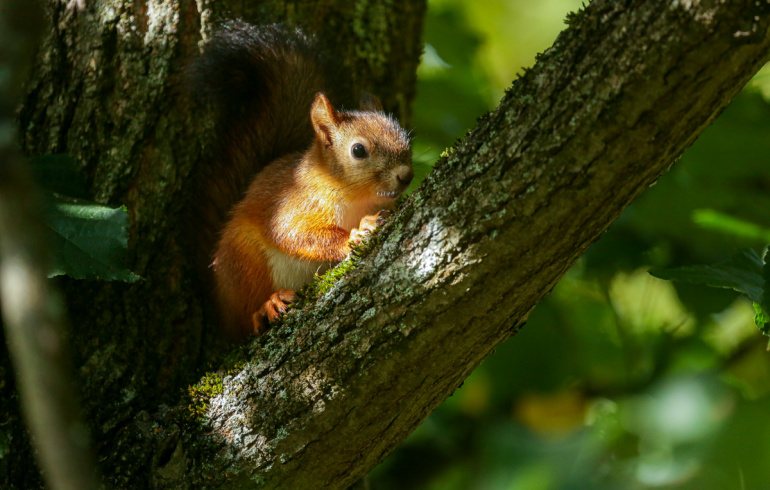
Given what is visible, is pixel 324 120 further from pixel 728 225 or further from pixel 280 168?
pixel 728 225

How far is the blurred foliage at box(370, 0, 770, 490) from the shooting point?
185 cm

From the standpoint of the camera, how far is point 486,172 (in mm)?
1302

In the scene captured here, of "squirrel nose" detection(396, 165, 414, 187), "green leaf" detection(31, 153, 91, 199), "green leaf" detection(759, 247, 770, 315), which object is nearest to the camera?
"green leaf" detection(759, 247, 770, 315)

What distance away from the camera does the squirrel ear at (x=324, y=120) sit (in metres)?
2.28

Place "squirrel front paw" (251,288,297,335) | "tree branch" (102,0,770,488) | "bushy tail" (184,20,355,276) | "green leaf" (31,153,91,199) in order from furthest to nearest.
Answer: "bushy tail" (184,20,355,276) < "squirrel front paw" (251,288,297,335) < "green leaf" (31,153,91,199) < "tree branch" (102,0,770,488)

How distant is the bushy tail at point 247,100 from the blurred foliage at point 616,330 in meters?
0.76

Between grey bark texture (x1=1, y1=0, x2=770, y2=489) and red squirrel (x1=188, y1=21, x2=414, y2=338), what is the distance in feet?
0.42

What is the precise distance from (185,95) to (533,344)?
150 centimetres

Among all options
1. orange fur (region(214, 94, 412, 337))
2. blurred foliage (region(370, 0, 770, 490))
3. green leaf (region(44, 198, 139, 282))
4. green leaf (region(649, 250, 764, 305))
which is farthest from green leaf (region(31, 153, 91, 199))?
green leaf (region(649, 250, 764, 305))

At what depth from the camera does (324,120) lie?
2.32 meters

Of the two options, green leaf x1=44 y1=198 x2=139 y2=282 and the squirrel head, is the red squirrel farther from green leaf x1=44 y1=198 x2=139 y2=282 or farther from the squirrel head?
green leaf x1=44 y1=198 x2=139 y2=282

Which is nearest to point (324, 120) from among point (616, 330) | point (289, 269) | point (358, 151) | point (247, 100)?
point (358, 151)

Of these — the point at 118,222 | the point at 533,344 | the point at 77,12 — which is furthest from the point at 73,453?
the point at 533,344

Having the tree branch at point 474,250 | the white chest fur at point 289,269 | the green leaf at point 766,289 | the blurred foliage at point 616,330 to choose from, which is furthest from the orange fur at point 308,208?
the green leaf at point 766,289
